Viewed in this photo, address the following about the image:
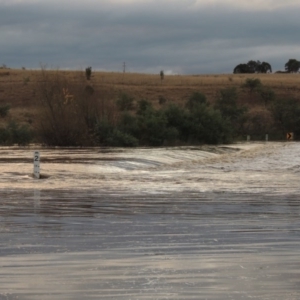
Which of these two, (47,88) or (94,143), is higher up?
(47,88)

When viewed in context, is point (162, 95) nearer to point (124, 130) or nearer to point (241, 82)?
point (241, 82)

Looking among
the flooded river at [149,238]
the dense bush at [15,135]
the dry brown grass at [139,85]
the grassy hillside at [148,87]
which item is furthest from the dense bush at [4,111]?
the flooded river at [149,238]

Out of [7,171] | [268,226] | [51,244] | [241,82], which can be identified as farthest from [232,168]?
[241,82]

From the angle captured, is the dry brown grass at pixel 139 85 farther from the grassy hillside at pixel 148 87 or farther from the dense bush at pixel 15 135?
the dense bush at pixel 15 135

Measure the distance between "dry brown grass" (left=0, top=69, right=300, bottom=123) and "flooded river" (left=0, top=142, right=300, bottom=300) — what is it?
226ft

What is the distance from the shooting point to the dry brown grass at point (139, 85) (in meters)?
104

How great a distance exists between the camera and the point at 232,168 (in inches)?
1430

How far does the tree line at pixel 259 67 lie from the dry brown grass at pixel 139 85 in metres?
31.7

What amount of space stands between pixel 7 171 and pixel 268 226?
1814 cm

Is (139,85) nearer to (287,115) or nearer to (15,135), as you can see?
(287,115)

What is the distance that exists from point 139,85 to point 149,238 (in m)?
108

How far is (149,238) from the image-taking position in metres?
13.1

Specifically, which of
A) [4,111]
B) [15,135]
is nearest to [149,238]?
[15,135]

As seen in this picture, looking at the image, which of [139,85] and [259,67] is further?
[259,67]
